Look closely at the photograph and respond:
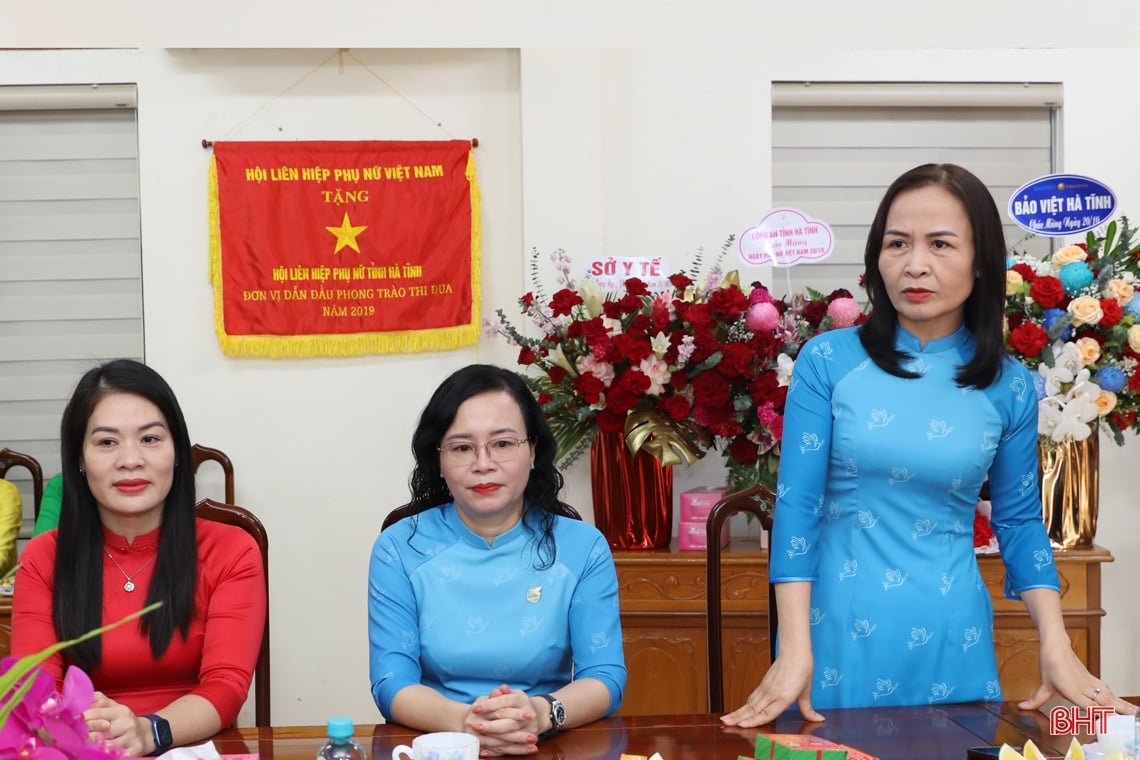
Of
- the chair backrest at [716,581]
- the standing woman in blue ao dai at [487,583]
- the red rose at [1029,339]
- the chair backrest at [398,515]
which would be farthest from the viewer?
the red rose at [1029,339]

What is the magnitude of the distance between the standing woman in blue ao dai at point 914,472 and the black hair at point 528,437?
0.42 meters

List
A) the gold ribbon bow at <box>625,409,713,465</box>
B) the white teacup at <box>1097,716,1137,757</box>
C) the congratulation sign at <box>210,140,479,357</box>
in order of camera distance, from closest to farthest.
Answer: the white teacup at <box>1097,716,1137,757</box>
the gold ribbon bow at <box>625,409,713,465</box>
the congratulation sign at <box>210,140,479,357</box>

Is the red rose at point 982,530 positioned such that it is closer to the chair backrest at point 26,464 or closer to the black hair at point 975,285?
the black hair at point 975,285

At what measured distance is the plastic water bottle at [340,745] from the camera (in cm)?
141

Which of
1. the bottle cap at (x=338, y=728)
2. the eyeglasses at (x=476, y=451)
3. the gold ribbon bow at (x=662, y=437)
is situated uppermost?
the eyeglasses at (x=476, y=451)

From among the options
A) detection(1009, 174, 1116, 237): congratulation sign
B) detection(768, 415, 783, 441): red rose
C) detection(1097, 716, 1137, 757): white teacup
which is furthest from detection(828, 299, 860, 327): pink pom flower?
detection(1097, 716, 1137, 757): white teacup

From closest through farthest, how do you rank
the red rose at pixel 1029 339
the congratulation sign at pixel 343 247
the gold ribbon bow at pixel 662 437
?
the red rose at pixel 1029 339 → the gold ribbon bow at pixel 662 437 → the congratulation sign at pixel 343 247

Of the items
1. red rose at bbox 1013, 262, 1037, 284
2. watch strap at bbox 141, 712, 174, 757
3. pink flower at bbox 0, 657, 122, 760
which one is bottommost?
watch strap at bbox 141, 712, 174, 757

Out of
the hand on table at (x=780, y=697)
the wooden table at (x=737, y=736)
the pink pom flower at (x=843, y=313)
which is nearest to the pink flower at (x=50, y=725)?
the wooden table at (x=737, y=736)

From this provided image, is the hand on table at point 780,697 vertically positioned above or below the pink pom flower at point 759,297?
below

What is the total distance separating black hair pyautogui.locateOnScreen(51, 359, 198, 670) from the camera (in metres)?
1.95

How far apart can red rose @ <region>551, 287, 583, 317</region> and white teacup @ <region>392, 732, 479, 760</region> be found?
1.84m

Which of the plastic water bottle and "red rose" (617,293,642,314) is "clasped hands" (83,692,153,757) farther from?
"red rose" (617,293,642,314)

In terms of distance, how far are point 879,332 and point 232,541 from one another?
44.7 inches
